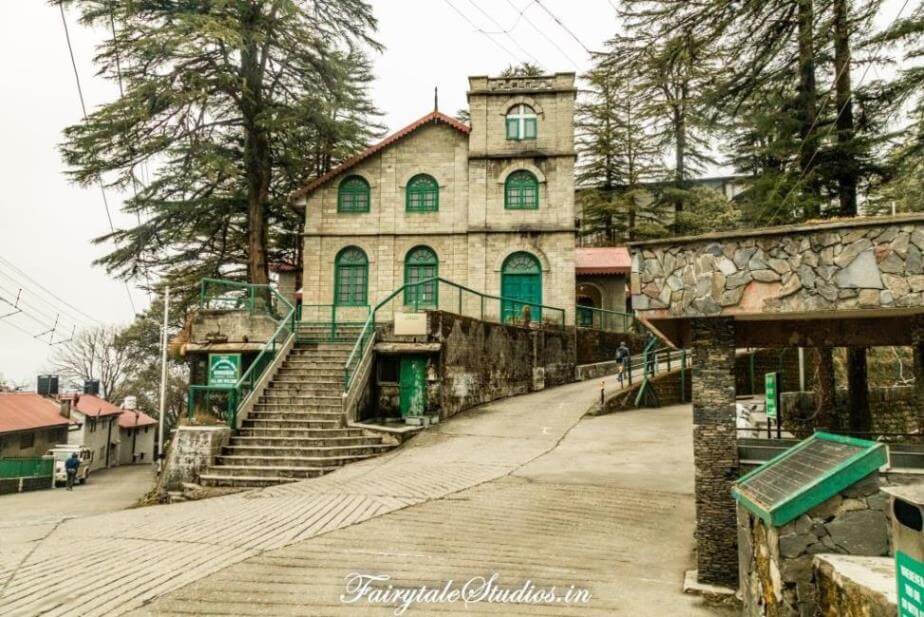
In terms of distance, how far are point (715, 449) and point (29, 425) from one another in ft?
124

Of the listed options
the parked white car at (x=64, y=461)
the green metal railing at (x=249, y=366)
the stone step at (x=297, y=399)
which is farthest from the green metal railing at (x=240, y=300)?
the parked white car at (x=64, y=461)

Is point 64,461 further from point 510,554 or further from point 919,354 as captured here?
point 919,354

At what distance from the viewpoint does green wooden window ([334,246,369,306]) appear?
24000mm

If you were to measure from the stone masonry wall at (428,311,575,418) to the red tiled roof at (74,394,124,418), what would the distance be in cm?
3297

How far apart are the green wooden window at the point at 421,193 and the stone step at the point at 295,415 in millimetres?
12764

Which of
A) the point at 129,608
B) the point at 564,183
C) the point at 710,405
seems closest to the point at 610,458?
the point at 710,405

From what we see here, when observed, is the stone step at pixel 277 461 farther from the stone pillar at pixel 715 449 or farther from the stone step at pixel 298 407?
the stone pillar at pixel 715 449

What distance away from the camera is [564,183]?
23.3m

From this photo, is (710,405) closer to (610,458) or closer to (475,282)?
(610,458)

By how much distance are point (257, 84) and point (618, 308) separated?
18359mm

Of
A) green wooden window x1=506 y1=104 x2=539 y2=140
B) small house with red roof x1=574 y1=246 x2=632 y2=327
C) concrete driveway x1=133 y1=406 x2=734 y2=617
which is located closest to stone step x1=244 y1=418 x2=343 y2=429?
concrete driveway x1=133 y1=406 x2=734 y2=617

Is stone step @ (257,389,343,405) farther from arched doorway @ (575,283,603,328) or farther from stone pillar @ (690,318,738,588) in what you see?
arched doorway @ (575,283,603,328)

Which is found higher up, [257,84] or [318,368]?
[257,84]

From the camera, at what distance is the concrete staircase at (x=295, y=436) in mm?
11188
